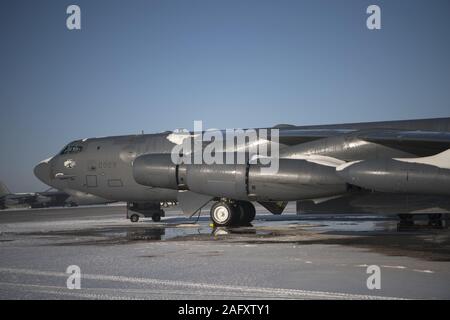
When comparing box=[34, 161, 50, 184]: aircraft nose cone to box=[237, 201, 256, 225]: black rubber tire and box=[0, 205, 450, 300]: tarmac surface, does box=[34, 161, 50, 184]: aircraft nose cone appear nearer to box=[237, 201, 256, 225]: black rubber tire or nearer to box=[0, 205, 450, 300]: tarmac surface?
box=[0, 205, 450, 300]: tarmac surface

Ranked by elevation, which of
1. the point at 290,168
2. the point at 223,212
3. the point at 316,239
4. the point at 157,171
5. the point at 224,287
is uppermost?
the point at 290,168

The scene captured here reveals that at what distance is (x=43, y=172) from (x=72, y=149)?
7.14 feet

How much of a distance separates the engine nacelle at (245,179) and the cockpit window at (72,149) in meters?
5.52

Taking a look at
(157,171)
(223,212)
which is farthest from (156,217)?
(223,212)

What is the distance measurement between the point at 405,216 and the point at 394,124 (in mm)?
3418

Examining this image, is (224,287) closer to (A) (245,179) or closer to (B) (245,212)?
(A) (245,179)

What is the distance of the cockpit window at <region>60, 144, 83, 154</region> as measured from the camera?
2428cm

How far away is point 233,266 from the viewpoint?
10164 millimetres

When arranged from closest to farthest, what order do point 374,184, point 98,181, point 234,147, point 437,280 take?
point 437,280, point 374,184, point 234,147, point 98,181

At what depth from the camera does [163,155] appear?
19922 millimetres

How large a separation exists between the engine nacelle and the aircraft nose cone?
24.3 ft
